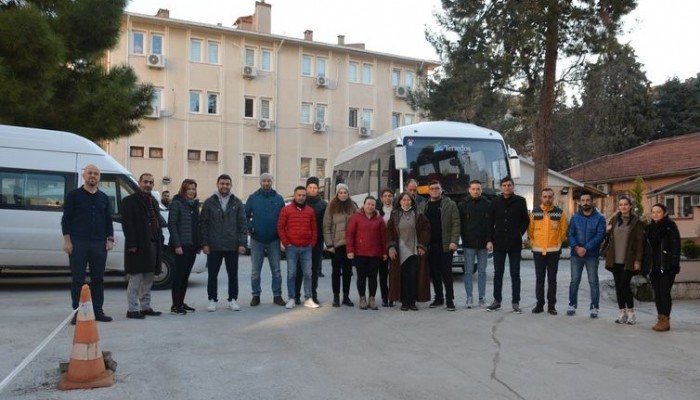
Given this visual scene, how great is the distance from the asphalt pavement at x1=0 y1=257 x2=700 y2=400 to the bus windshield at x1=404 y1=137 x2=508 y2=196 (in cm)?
490

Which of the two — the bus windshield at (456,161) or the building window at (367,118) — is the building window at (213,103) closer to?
the building window at (367,118)

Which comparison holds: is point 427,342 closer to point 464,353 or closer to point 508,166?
point 464,353

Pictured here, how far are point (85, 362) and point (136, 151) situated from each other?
33724mm

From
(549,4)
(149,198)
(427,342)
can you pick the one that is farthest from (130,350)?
(549,4)

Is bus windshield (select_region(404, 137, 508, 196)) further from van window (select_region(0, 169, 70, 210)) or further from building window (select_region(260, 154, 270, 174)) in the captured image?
building window (select_region(260, 154, 270, 174))

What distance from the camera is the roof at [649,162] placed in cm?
3138

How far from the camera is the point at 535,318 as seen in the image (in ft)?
30.7

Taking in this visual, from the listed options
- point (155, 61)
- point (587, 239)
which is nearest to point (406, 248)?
point (587, 239)

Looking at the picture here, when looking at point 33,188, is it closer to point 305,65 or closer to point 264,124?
point 264,124

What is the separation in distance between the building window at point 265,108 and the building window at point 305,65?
122 inches

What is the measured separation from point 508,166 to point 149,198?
8.73 metres

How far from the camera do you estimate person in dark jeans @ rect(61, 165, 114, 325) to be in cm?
838

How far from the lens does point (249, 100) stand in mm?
40594

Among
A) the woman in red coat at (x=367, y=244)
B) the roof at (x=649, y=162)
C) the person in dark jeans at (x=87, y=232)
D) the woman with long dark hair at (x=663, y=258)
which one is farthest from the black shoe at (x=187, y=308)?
the roof at (x=649, y=162)
